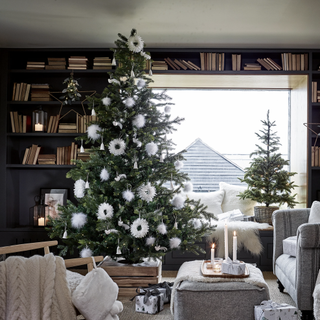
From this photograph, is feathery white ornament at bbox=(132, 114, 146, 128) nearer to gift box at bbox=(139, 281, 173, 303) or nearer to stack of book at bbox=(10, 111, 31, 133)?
gift box at bbox=(139, 281, 173, 303)

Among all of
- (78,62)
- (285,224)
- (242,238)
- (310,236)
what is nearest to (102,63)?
(78,62)

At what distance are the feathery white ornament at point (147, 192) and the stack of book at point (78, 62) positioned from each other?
185cm

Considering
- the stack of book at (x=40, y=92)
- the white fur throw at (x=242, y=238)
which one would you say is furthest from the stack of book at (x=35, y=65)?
the white fur throw at (x=242, y=238)

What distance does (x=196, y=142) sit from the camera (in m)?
4.96

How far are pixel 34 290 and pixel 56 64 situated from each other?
304cm

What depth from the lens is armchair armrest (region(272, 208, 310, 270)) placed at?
3176mm

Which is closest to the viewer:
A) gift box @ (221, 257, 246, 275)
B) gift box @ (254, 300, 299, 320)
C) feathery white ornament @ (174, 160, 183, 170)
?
gift box @ (254, 300, 299, 320)

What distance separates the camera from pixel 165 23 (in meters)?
3.47

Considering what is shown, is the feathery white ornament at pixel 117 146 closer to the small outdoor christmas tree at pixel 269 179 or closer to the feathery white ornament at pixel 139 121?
the feathery white ornament at pixel 139 121

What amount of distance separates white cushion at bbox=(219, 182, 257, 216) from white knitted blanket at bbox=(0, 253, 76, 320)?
124 inches

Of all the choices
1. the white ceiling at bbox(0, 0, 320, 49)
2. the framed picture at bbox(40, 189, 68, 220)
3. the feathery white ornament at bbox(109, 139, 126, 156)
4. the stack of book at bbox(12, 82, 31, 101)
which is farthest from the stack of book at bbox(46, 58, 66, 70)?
the feathery white ornament at bbox(109, 139, 126, 156)

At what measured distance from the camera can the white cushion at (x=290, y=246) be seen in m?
2.82

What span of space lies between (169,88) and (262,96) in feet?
4.27

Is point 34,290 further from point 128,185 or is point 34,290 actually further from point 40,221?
point 40,221
